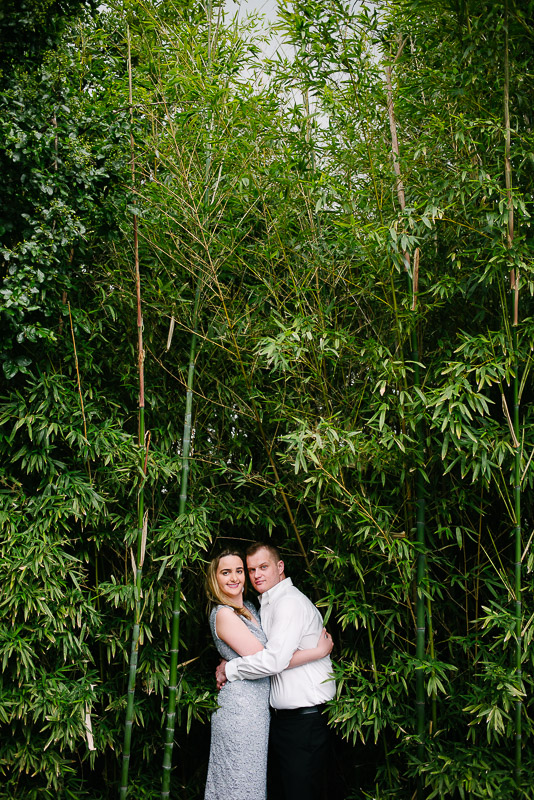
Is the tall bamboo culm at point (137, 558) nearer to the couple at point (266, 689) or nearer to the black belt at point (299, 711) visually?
the couple at point (266, 689)

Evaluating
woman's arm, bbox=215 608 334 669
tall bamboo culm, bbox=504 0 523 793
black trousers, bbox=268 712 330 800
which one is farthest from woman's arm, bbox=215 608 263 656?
tall bamboo culm, bbox=504 0 523 793

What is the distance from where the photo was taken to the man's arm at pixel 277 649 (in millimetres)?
2664

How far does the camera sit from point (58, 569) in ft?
9.23

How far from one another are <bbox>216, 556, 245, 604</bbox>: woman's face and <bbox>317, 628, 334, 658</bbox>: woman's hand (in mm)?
405

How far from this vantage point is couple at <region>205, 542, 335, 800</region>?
269cm

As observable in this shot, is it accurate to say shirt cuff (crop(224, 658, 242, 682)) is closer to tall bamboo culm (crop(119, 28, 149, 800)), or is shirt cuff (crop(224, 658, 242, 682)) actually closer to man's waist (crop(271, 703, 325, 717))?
man's waist (crop(271, 703, 325, 717))

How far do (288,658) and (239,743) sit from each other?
1.39ft

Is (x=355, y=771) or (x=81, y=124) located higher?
(x=81, y=124)

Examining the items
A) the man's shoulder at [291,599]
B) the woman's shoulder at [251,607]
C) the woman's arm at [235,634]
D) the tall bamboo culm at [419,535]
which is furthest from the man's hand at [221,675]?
the tall bamboo culm at [419,535]

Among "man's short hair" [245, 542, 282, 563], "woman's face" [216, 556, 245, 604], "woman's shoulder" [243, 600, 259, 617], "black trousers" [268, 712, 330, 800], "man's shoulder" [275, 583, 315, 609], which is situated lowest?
"black trousers" [268, 712, 330, 800]

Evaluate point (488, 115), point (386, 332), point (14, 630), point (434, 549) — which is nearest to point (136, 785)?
point (14, 630)

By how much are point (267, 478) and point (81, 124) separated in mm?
1863

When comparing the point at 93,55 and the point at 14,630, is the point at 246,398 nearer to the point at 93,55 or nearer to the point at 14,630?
the point at 14,630

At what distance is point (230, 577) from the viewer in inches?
112
